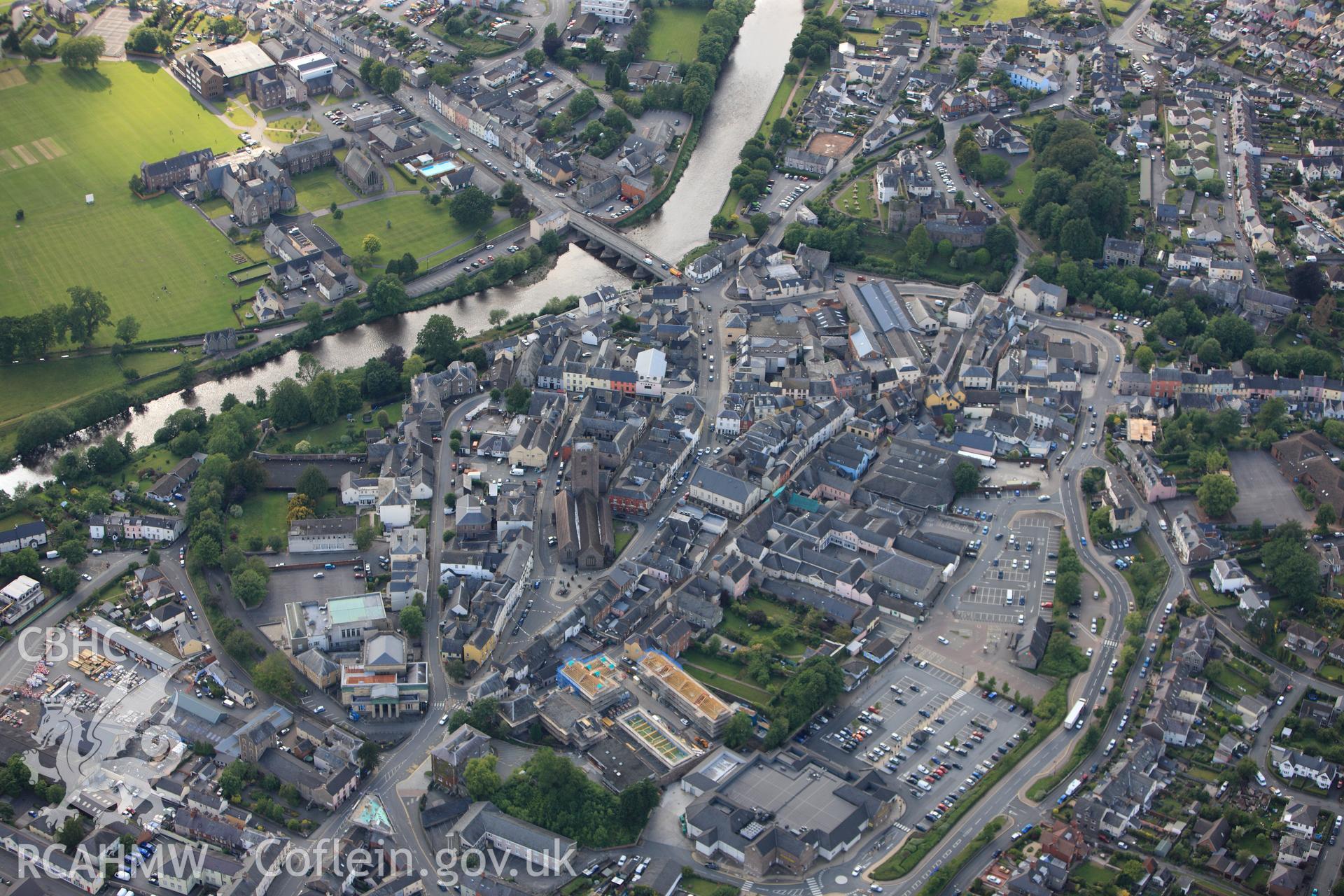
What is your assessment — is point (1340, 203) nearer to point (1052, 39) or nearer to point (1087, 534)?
point (1052, 39)

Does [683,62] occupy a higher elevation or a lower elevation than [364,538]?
higher

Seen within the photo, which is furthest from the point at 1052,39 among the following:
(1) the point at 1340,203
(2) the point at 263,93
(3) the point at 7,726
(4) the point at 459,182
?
(3) the point at 7,726

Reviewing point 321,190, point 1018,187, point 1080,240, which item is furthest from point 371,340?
point 1018,187

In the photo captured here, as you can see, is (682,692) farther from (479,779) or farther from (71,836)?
(71,836)

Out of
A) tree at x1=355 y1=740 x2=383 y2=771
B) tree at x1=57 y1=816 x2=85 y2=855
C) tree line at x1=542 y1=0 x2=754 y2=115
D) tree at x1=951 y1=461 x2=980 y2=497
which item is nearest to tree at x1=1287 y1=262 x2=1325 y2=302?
tree at x1=951 y1=461 x2=980 y2=497

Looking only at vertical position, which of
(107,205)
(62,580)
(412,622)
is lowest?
(107,205)

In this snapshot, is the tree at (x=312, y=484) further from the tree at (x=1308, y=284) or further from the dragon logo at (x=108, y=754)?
the tree at (x=1308, y=284)
